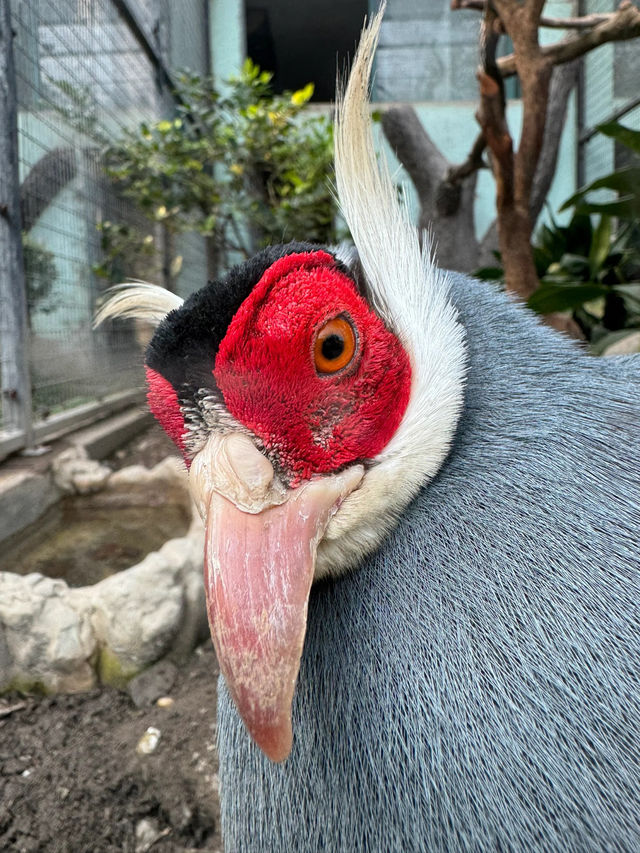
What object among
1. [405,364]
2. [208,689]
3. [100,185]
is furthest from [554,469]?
[100,185]

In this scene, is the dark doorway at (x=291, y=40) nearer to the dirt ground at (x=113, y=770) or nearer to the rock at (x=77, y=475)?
the rock at (x=77, y=475)

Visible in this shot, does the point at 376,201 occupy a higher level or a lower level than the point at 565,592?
higher

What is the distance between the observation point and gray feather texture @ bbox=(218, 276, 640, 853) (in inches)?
21.5

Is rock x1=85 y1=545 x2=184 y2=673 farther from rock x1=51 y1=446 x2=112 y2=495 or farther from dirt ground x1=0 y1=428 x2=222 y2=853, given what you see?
rock x1=51 y1=446 x2=112 y2=495

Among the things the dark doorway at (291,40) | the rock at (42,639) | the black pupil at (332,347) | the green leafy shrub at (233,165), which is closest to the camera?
the black pupil at (332,347)

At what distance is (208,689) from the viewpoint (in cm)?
168

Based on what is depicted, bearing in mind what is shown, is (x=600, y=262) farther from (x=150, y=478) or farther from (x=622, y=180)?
(x=150, y=478)

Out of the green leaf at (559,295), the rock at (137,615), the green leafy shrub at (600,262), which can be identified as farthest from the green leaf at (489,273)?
the rock at (137,615)

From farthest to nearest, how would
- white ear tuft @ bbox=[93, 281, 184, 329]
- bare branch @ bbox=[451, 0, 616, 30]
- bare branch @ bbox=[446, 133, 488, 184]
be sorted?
1. bare branch @ bbox=[446, 133, 488, 184]
2. bare branch @ bbox=[451, 0, 616, 30]
3. white ear tuft @ bbox=[93, 281, 184, 329]

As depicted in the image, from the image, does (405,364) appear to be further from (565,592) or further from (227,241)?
(227,241)

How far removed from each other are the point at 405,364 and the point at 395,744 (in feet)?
1.39

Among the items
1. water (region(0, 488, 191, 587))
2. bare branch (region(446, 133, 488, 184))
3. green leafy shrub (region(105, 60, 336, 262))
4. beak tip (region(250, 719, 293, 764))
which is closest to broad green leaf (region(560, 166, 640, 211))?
bare branch (region(446, 133, 488, 184))

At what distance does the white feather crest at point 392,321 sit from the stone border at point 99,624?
1.00m

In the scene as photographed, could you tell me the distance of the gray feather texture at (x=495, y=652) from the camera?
545 millimetres
